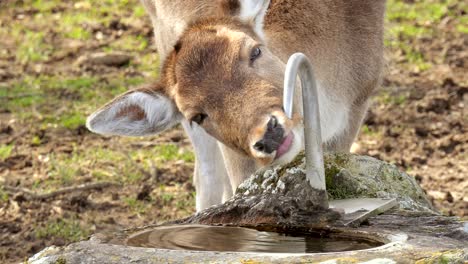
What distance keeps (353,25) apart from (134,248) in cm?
356

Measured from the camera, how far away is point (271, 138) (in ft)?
16.6

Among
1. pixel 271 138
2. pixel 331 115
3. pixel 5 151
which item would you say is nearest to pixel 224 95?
pixel 271 138

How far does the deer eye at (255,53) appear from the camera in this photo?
570 centimetres

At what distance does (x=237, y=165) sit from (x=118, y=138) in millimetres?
3091

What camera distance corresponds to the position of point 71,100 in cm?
1022

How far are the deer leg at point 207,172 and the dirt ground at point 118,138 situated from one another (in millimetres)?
208

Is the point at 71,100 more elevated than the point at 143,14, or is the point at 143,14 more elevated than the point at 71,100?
the point at 143,14

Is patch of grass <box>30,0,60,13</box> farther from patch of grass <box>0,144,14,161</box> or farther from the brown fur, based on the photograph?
the brown fur

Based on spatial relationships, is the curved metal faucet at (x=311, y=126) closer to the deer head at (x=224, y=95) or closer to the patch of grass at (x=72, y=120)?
the deer head at (x=224, y=95)

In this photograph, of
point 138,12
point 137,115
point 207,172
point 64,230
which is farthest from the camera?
point 138,12

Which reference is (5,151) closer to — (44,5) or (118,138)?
(118,138)

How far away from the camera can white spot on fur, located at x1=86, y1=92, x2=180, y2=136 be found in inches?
228

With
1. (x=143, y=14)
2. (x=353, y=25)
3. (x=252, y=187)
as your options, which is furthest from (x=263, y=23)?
(x=143, y=14)

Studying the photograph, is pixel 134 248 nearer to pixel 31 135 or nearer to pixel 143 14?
pixel 31 135
